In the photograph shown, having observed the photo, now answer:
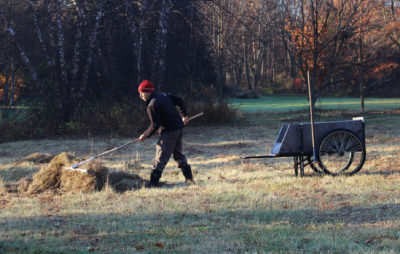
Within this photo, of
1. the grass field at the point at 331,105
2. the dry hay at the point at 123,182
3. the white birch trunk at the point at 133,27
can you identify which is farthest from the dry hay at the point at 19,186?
the grass field at the point at 331,105

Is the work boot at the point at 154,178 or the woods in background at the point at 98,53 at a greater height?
the woods in background at the point at 98,53

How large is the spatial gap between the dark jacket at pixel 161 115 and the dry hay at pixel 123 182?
964 mm

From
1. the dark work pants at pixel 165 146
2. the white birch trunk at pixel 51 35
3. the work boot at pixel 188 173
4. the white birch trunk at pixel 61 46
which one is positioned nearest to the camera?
the dark work pants at pixel 165 146

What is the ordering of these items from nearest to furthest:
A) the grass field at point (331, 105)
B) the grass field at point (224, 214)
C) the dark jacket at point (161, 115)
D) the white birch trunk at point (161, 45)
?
1. the grass field at point (224, 214)
2. the dark jacket at point (161, 115)
3. the white birch trunk at point (161, 45)
4. the grass field at point (331, 105)

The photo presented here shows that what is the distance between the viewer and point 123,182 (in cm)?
914

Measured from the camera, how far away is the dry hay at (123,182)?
29.5 ft

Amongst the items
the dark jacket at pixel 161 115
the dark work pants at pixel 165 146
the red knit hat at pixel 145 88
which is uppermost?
the red knit hat at pixel 145 88

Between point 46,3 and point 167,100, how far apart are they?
11.1 metres

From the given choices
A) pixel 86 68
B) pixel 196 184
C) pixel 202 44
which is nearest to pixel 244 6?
pixel 202 44

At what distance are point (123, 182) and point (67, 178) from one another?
0.98 metres

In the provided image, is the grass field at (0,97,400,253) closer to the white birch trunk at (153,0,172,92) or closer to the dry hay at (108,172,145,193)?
the dry hay at (108,172,145,193)

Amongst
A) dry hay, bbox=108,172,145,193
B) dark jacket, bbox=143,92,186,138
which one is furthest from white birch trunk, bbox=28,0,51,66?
dark jacket, bbox=143,92,186,138

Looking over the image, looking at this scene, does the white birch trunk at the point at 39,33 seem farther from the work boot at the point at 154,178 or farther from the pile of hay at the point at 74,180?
the work boot at the point at 154,178

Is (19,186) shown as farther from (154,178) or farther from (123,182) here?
(154,178)
